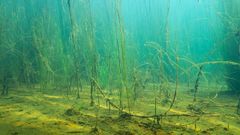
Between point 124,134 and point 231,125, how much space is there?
1.41m

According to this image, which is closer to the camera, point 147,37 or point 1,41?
point 1,41

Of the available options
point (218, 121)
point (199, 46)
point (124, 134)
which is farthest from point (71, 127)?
point (199, 46)

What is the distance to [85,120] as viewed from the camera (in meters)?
3.11

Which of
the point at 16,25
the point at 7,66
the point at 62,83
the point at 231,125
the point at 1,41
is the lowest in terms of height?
the point at 231,125

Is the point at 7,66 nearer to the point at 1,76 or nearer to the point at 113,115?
the point at 1,76

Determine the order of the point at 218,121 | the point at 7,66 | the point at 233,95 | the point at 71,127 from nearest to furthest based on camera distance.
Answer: the point at 71,127
the point at 218,121
the point at 233,95
the point at 7,66

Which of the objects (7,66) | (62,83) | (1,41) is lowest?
(62,83)

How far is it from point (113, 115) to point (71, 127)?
27.9 inches

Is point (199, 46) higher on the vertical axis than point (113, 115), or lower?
higher

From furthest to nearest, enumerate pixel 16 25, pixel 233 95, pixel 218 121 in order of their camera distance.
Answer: pixel 16 25 < pixel 233 95 < pixel 218 121

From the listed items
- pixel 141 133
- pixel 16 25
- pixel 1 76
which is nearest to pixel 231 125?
pixel 141 133

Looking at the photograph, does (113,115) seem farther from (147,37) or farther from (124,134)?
(147,37)

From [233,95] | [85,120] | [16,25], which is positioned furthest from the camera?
[16,25]

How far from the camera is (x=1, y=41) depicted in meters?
5.91
